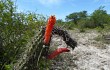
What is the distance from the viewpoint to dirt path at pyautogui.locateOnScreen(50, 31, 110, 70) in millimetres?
10570

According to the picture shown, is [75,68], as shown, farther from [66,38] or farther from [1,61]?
[66,38]

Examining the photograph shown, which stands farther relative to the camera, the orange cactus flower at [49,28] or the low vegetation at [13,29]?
the low vegetation at [13,29]

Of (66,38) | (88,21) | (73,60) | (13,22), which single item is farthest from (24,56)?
(88,21)

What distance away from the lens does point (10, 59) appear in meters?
9.37

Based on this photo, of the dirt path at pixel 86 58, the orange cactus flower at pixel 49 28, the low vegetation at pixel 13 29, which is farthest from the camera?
the dirt path at pixel 86 58

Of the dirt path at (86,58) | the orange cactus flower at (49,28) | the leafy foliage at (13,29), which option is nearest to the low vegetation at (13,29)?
the leafy foliage at (13,29)

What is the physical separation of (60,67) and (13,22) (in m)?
2.27

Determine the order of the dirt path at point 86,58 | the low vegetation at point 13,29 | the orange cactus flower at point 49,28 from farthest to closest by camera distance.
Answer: the dirt path at point 86,58 → the low vegetation at point 13,29 → the orange cactus flower at point 49,28

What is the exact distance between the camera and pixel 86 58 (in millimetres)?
11516

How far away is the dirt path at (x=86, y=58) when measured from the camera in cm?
1057

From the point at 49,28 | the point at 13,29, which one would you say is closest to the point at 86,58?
the point at 13,29

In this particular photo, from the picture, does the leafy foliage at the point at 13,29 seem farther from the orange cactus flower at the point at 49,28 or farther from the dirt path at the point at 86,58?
the orange cactus flower at the point at 49,28

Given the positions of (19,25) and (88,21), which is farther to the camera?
(88,21)

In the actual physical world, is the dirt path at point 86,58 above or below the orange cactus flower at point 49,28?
below
